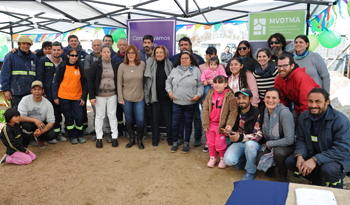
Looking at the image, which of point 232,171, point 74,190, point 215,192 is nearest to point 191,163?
point 232,171

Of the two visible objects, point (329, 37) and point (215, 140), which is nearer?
point (215, 140)

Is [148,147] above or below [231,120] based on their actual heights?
below

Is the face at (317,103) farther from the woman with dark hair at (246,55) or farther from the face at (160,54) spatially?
the face at (160,54)

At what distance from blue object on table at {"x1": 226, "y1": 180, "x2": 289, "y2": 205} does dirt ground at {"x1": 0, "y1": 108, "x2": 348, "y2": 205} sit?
1245 mm

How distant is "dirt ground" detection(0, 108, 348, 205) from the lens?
2755mm

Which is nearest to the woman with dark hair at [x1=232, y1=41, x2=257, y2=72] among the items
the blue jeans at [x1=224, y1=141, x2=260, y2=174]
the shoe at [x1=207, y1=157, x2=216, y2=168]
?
the blue jeans at [x1=224, y1=141, x2=260, y2=174]

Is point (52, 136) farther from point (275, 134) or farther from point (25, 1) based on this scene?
point (275, 134)

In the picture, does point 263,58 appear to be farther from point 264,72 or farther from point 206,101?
point 206,101

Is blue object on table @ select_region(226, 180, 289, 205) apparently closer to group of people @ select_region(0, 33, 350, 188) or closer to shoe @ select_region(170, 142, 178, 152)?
group of people @ select_region(0, 33, 350, 188)

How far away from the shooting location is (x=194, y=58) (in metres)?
4.25

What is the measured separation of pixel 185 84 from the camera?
160 inches

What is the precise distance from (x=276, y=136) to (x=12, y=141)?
3.86m

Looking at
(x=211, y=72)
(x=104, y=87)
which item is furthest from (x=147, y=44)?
(x=211, y=72)

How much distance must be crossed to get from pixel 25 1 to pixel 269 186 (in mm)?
6258
